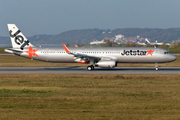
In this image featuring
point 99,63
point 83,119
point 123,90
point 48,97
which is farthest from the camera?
point 99,63

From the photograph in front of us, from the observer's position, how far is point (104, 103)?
47.4ft

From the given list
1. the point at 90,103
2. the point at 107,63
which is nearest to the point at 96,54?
the point at 107,63

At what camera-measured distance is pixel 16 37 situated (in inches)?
1485

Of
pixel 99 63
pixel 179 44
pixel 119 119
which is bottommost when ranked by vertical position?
pixel 119 119

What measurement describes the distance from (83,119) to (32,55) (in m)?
27.0

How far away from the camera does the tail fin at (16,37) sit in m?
37.5

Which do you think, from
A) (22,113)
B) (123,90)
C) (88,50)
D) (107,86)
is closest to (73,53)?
(88,50)

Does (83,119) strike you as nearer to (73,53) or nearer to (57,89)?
(57,89)

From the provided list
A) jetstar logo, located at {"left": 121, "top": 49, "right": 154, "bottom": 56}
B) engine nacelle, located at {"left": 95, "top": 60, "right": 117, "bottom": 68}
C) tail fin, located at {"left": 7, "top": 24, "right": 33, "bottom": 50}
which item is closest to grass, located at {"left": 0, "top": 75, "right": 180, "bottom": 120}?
engine nacelle, located at {"left": 95, "top": 60, "right": 117, "bottom": 68}

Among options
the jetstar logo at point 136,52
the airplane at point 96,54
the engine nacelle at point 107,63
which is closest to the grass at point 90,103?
the engine nacelle at point 107,63

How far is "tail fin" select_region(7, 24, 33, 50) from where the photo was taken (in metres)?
37.5

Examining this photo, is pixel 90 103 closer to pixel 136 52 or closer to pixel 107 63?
pixel 107 63

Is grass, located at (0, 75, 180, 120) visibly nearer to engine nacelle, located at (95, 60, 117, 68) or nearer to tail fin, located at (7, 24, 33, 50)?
engine nacelle, located at (95, 60, 117, 68)

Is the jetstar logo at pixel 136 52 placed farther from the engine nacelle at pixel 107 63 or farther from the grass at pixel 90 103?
the grass at pixel 90 103
